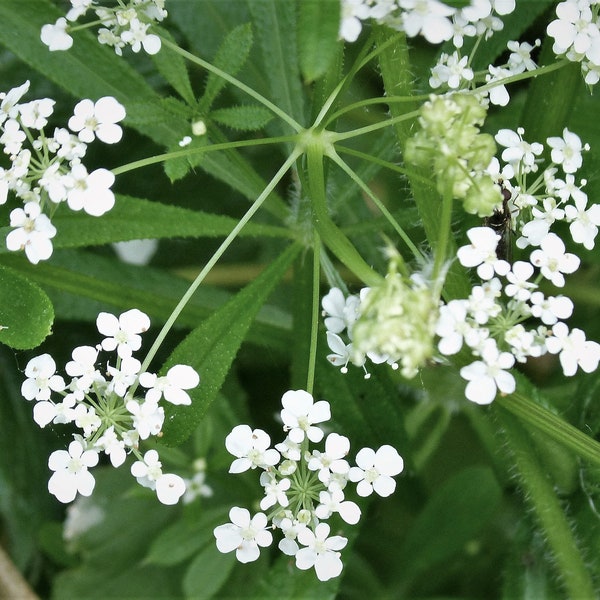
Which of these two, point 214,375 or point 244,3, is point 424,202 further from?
point 244,3

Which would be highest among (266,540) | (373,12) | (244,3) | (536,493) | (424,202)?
(244,3)

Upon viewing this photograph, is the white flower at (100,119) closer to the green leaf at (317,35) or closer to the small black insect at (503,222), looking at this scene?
the green leaf at (317,35)

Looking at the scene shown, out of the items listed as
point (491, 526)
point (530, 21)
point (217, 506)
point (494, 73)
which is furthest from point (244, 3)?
point (491, 526)

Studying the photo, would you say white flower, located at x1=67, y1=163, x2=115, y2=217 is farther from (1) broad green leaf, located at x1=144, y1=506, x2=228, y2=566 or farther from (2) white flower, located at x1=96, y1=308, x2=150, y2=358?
(1) broad green leaf, located at x1=144, y1=506, x2=228, y2=566

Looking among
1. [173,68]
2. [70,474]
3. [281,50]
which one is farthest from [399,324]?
[281,50]

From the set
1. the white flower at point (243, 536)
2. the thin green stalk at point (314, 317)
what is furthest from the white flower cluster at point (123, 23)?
the white flower at point (243, 536)

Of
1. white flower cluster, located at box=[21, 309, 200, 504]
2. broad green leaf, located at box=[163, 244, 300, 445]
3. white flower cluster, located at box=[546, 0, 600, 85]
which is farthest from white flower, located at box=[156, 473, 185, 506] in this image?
white flower cluster, located at box=[546, 0, 600, 85]

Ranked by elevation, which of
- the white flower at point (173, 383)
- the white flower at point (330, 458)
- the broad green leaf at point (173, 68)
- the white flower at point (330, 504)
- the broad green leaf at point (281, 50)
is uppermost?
the broad green leaf at point (281, 50)
